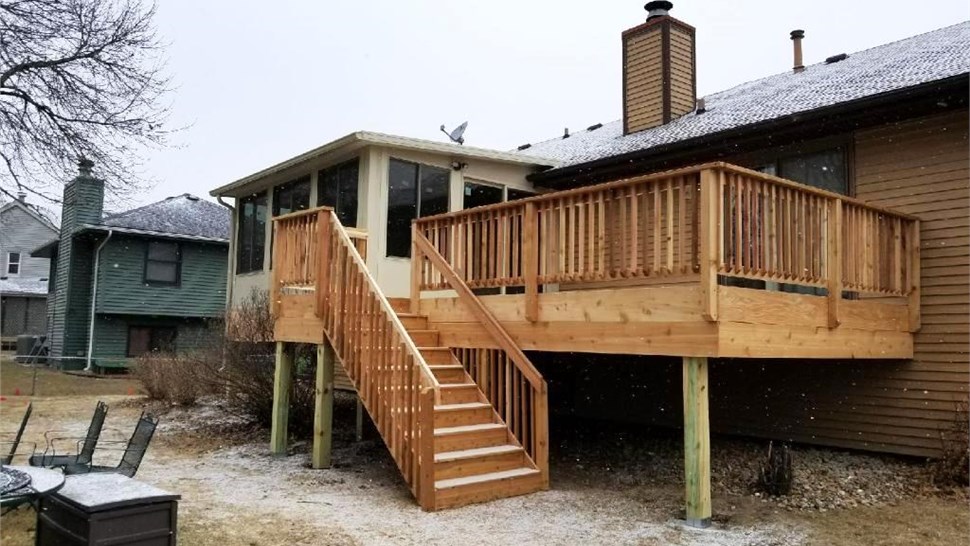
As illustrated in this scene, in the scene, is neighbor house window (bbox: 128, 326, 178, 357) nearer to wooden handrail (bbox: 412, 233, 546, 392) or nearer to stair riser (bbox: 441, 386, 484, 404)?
wooden handrail (bbox: 412, 233, 546, 392)

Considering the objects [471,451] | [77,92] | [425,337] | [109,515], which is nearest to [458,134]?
[425,337]

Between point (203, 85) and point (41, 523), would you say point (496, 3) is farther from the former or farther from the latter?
point (41, 523)

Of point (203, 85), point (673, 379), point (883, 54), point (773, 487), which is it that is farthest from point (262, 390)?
point (203, 85)

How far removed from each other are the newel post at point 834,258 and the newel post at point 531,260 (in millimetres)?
2676

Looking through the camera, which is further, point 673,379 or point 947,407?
point 673,379

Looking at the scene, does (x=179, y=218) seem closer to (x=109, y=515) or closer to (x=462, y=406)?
(x=462, y=406)

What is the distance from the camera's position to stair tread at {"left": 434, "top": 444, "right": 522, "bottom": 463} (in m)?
6.59

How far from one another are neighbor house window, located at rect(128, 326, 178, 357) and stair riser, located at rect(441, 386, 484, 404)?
A: 683 inches

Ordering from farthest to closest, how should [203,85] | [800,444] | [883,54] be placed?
[203,85]
[883,54]
[800,444]

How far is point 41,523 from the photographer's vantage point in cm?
459

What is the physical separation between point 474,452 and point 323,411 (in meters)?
2.02

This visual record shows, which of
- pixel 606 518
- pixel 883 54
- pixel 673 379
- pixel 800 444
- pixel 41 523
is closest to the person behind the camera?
pixel 41 523

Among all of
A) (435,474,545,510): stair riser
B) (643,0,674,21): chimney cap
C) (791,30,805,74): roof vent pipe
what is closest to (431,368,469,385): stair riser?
(435,474,545,510): stair riser

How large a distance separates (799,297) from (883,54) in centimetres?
631
